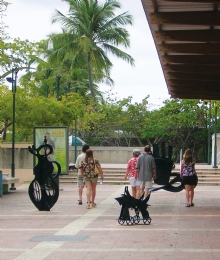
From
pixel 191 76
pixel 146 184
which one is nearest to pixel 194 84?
pixel 191 76

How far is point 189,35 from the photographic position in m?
13.6

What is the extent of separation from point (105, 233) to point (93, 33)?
39265 millimetres

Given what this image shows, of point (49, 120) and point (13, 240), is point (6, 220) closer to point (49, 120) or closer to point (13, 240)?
point (13, 240)

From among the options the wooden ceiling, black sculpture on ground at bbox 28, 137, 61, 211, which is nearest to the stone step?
the wooden ceiling

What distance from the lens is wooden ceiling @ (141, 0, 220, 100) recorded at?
39.2 feet

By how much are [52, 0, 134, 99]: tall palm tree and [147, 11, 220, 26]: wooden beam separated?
36448mm

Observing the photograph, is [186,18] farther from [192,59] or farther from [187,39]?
[192,59]

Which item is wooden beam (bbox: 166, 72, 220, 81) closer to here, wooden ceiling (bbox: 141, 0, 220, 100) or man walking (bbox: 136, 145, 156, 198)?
wooden ceiling (bbox: 141, 0, 220, 100)

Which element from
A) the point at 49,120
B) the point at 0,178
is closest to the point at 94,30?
the point at 49,120

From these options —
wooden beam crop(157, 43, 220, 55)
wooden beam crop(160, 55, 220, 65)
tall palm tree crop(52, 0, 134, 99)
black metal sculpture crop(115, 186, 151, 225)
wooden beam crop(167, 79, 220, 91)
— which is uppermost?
tall palm tree crop(52, 0, 134, 99)

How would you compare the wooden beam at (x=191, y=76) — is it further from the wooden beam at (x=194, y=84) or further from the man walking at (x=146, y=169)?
the man walking at (x=146, y=169)

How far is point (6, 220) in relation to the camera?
50.2ft

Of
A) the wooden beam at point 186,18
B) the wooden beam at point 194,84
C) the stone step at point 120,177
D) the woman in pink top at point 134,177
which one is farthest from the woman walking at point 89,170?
the stone step at point 120,177

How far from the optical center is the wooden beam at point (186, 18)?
12.1m
